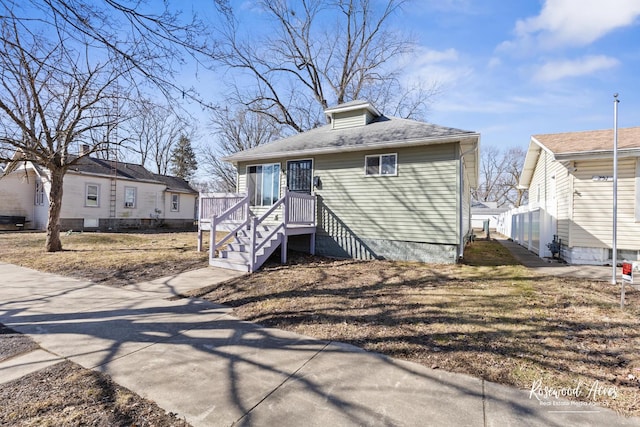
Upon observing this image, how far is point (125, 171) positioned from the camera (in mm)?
21734

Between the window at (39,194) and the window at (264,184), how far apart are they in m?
16.3

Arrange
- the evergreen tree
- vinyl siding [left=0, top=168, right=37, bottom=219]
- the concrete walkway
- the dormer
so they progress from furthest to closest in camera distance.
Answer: the evergreen tree < vinyl siding [left=0, top=168, right=37, bottom=219] < the dormer < the concrete walkway

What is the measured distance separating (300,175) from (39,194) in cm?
1919

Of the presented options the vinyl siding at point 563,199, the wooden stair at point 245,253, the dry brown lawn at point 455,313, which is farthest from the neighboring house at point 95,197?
the vinyl siding at point 563,199

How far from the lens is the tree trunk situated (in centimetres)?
1062

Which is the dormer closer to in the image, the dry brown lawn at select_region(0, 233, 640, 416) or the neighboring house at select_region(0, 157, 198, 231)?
the dry brown lawn at select_region(0, 233, 640, 416)

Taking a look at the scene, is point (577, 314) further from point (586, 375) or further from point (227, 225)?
point (227, 225)

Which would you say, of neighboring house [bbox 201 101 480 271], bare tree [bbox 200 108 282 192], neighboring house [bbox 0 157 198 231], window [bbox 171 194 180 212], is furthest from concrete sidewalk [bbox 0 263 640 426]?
bare tree [bbox 200 108 282 192]

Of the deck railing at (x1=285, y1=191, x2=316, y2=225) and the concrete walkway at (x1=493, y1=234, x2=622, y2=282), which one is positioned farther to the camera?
the deck railing at (x1=285, y1=191, x2=316, y2=225)

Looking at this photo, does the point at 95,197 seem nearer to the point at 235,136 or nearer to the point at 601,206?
the point at 235,136

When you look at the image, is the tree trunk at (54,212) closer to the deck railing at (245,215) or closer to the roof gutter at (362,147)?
the deck railing at (245,215)

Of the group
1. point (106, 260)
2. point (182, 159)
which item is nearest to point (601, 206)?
point (106, 260)

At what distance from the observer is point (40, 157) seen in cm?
987

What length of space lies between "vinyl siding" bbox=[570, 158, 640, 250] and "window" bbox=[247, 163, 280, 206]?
9395mm
